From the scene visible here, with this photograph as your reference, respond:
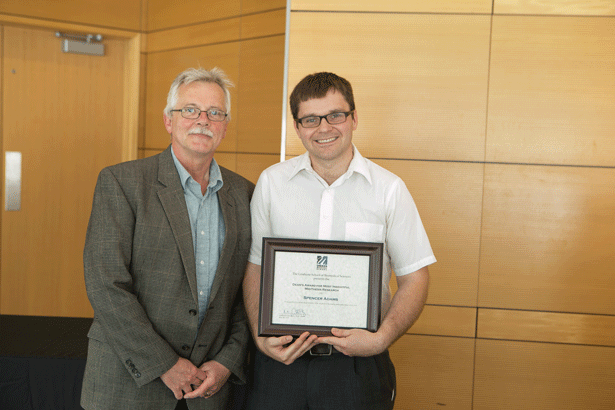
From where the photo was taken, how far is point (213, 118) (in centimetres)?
181

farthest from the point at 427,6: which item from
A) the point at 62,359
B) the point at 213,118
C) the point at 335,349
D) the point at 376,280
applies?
the point at 62,359

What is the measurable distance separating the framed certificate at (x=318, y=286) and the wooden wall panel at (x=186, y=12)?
3.12m

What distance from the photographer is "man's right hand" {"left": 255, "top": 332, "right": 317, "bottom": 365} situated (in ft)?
5.32

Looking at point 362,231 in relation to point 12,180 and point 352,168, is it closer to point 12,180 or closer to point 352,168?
point 352,168

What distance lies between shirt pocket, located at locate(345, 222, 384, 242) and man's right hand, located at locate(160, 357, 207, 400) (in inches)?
26.7

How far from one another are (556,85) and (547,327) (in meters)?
1.27

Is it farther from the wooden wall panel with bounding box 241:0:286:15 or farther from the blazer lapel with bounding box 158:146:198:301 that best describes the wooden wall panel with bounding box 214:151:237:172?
the blazer lapel with bounding box 158:146:198:301

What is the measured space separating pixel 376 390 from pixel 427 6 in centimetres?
196

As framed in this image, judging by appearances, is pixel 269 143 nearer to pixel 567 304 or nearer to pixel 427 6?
pixel 427 6

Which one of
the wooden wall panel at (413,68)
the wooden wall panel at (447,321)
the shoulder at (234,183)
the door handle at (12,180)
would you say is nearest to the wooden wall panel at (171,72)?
the door handle at (12,180)

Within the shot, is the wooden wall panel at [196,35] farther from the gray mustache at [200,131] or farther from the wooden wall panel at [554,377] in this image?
the wooden wall panel at [554,377]

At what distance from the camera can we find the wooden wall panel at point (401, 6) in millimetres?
2703

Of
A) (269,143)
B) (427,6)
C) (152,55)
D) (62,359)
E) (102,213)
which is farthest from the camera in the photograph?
(152,55)

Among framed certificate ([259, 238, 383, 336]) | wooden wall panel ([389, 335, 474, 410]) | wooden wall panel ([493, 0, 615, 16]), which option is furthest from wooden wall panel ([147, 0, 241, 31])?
framed certificate ([259, 238, 383, 336])
